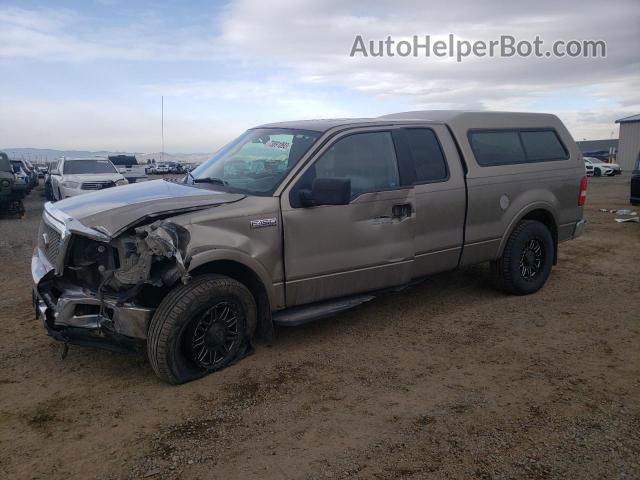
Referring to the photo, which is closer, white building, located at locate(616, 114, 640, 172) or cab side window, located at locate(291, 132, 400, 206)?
cab side window, located at locate(291, 132, 400, 206)

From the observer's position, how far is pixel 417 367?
4.35 m

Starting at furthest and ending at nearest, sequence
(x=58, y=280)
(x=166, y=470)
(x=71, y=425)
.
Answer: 1. (x=58, y=280)
2. (x=71, y=425)
3. (x=166, y=470)

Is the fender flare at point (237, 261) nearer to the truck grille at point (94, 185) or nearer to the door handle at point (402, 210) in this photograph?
the door handle at point (402, 210)

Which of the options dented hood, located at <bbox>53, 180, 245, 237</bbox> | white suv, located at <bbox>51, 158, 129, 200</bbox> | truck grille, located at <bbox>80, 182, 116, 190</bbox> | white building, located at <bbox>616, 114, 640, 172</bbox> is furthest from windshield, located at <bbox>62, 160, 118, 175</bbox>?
white building, located at <bbox>616, 114, 640, 172</bbox>

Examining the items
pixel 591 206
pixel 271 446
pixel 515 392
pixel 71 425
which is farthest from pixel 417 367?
pixel 591 206

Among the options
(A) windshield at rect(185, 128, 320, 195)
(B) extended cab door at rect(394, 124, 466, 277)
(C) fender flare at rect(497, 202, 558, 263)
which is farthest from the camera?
(C) fender flare at rect(497, 202, 558, 263)

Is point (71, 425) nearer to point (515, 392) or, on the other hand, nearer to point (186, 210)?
point (186, 210)

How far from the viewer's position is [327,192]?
4273 millimetres

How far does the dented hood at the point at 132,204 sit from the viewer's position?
3.91m

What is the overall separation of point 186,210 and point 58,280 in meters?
1.19

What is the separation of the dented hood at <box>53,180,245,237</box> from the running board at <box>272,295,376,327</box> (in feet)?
3.40

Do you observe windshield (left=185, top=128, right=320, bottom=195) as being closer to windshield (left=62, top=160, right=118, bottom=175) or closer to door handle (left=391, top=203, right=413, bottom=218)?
door handle (left=391, top=203, right=413, bottom=218)

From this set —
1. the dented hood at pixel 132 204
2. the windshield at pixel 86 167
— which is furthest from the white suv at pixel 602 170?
the dented hood at pixel 132 204

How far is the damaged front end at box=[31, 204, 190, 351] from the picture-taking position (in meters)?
3.85
